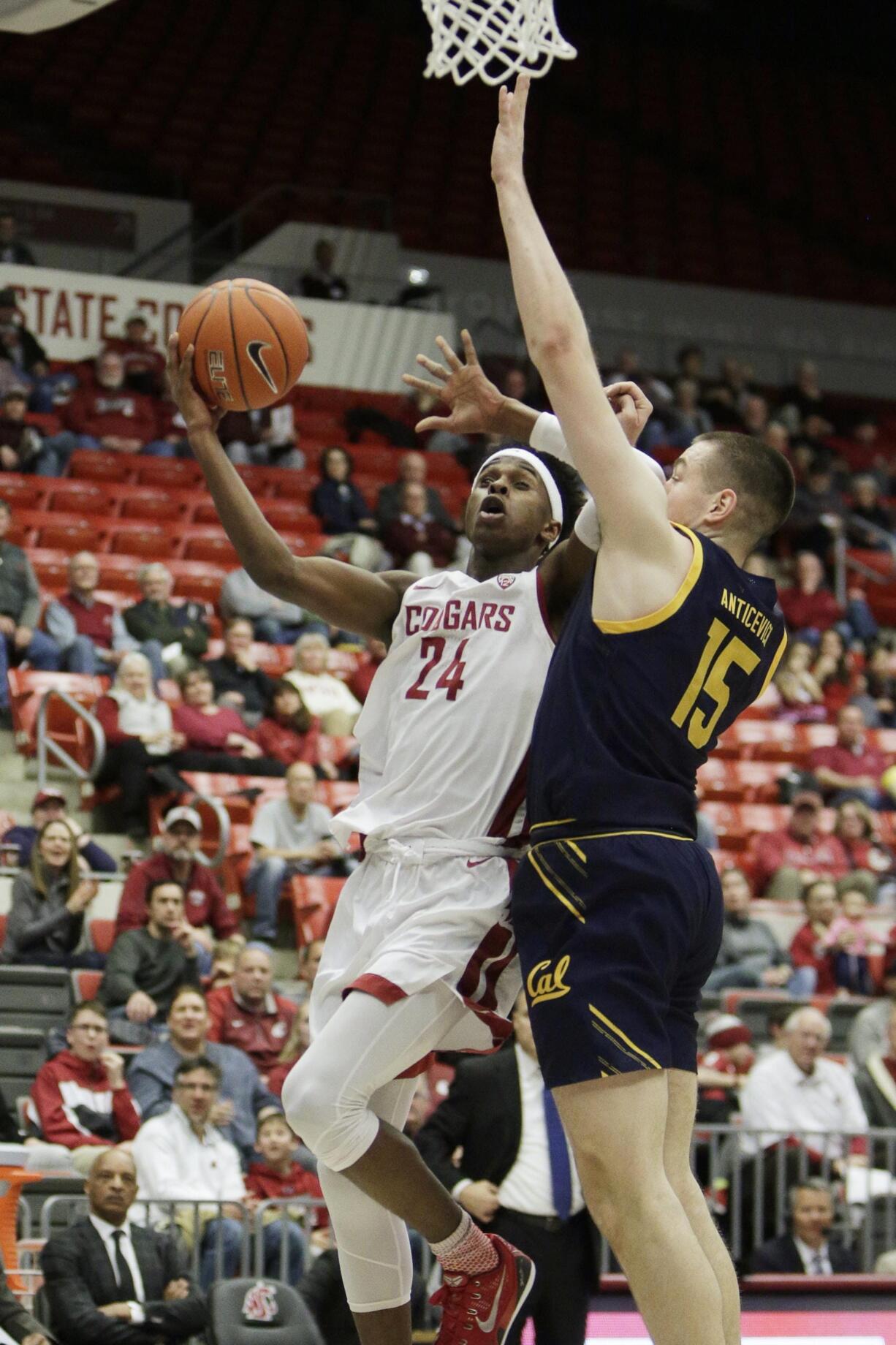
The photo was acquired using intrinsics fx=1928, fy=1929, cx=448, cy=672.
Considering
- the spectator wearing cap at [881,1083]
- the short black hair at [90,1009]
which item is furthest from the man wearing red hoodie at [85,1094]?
the spectator wearing cap at [881,1083]

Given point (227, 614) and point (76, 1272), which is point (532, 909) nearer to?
point (76, 1272)

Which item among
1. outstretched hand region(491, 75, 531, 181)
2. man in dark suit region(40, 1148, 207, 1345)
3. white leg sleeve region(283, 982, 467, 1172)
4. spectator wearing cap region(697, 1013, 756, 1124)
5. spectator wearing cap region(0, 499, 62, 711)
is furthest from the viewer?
spectator wearing cap region(0, 499, 62, 711)

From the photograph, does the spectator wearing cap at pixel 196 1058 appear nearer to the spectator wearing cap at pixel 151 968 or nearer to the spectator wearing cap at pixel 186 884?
the spectator wearing cap at pixel 151 968

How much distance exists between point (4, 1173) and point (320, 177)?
674 inches

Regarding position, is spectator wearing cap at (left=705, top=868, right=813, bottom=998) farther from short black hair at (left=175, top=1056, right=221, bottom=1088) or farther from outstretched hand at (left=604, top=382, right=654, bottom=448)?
outstretched hand at (left=604, top=382, right=654, bottom=448)

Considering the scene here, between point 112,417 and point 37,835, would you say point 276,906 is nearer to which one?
point 37,835

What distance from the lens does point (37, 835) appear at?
430 inches

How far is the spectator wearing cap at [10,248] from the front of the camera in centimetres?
1756

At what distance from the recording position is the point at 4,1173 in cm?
629

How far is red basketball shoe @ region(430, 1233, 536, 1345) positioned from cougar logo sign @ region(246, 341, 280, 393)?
2219 millimetres

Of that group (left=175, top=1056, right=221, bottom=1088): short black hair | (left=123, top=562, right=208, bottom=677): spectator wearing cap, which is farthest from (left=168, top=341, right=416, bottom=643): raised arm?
(left=123, top=562, right=208, bottom=677): spectator wearing cap

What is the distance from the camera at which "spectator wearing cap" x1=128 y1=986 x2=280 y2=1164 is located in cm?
954

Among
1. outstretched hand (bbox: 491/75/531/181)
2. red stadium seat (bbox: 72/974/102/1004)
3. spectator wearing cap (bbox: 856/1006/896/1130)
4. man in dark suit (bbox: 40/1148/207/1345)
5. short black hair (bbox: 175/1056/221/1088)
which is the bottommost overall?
spectator wearing cap (bbox: 856/1006/896/1130)

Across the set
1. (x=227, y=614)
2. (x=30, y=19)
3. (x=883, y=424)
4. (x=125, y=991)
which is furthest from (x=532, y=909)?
(x=883, y=424)
